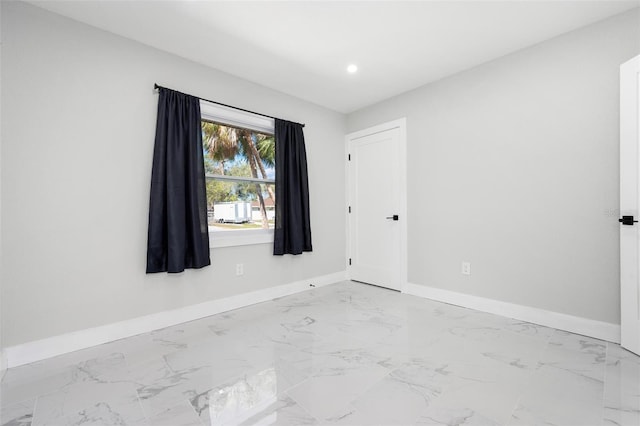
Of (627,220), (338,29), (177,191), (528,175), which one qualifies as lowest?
→ (627,220)

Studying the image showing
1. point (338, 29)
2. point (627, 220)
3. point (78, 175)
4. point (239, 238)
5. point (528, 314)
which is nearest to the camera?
point (627, 220)

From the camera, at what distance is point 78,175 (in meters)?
2.27

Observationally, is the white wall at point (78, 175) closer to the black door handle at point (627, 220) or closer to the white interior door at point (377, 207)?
the white interior door at point (377, 207)

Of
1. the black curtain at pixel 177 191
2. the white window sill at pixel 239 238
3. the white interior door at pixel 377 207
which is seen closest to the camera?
the black curtain at pixel 177 191

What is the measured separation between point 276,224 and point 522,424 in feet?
9.04

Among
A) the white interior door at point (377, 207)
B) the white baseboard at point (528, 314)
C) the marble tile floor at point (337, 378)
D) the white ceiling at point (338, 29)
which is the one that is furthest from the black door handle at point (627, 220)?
the white interior door at point (377, 207)

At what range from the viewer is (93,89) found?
2.34 meters

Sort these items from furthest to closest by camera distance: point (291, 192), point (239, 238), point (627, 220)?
point (291, 192) < point (239, 238) < point (627, 220)

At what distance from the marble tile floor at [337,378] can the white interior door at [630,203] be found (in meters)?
0.26

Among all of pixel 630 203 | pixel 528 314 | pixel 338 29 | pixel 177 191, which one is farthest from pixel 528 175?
pixel 177 191

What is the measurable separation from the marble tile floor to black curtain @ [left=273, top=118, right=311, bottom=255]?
1138 mm

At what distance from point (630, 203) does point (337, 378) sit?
2442 mm

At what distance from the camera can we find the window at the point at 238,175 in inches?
122

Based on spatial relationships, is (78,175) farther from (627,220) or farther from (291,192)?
(627,220)
